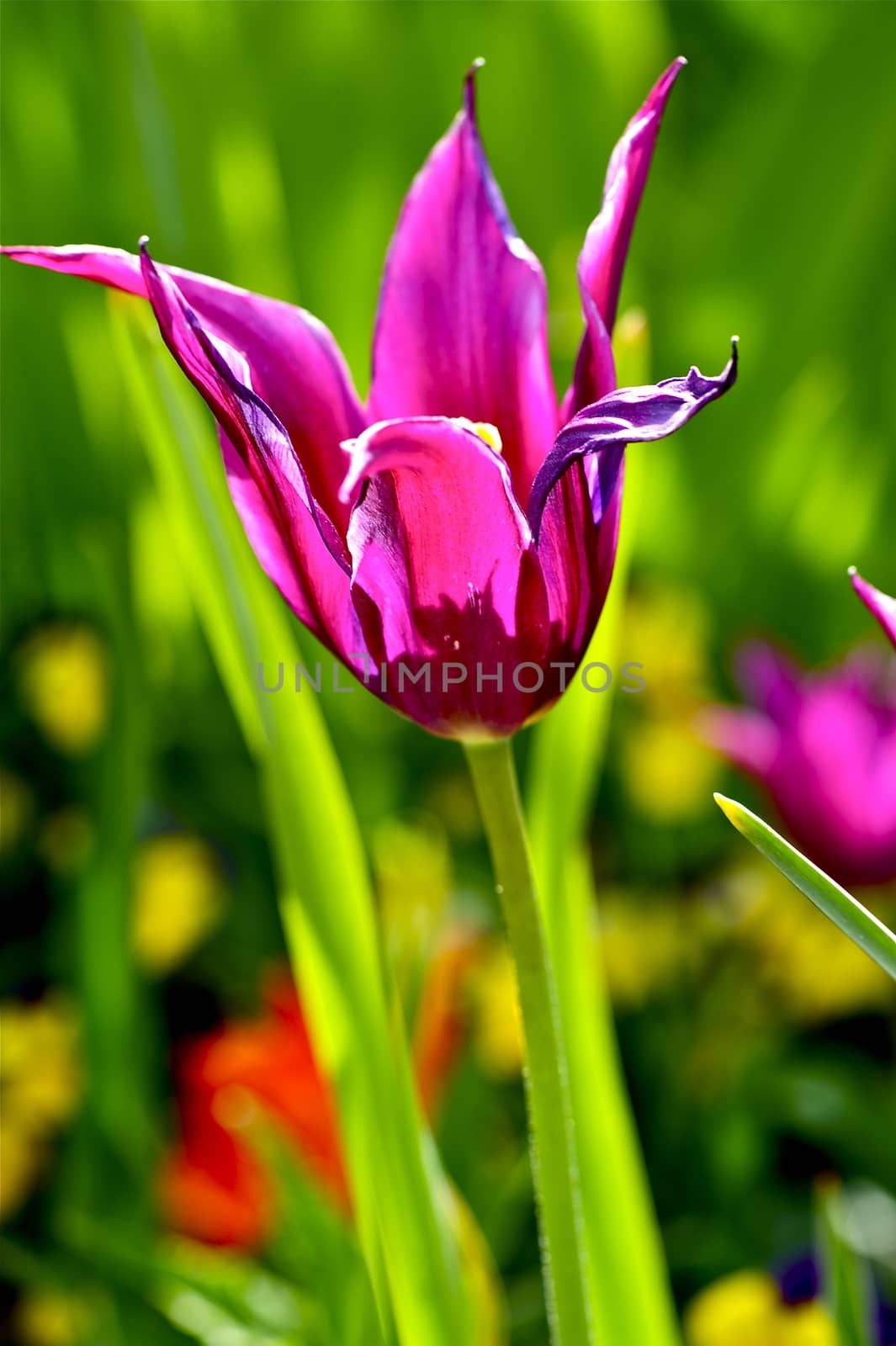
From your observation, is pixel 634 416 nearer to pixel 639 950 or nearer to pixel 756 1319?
pixel 756 1319

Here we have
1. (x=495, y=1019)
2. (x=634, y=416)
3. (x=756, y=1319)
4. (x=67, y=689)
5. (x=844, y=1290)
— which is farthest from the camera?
(x=67, y=689)

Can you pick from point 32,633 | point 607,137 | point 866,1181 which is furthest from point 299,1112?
point 607,137

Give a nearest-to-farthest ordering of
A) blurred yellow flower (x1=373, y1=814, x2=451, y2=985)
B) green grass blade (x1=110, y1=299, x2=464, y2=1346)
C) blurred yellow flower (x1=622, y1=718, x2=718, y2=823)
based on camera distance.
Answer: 1. green grass blade (x1=110, y1=299, x2=464, y2=1346)
2. blurred yellow flower (x1=373, y1=814, x2=451, y2=985)
3. blurred yellow flower (x1=622, y1=718, x2=718, y2=823)

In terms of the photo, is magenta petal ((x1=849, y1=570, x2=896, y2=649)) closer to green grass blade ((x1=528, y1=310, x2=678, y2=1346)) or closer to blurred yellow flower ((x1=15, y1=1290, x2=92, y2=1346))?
green grass blade ((x1=528, y1=310, x2=678, y2=1346))

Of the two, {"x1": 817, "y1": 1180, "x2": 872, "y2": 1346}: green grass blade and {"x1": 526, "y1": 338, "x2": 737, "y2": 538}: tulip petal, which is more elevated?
{"x1": 526, "y1": 338, "x2": 737, "y2": 538}: tulip petal

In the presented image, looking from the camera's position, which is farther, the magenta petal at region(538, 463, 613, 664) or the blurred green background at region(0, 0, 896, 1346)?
the blurred green background at region(0, 0, 896, 1346)

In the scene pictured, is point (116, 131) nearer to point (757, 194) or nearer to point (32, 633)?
point (32, 633)

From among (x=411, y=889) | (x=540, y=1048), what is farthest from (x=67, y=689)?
(x=540, y=1048)

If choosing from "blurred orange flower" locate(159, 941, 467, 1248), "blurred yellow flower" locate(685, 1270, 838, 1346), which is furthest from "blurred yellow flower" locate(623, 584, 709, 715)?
"blurred yellow flower" locate(685, 1270, 838, 1346)
